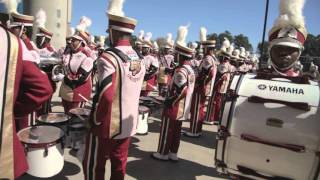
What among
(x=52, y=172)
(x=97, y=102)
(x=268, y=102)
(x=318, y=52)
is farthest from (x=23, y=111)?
(x=318, y=52)

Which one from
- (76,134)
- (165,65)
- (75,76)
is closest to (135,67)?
(76,134)

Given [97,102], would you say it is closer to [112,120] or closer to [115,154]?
[112,120]

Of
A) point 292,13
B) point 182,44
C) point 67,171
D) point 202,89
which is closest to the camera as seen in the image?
point 292,13

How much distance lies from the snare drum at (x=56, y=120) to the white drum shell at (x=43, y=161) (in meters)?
0.40

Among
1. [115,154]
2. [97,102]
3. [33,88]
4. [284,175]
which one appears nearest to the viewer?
[33,88]

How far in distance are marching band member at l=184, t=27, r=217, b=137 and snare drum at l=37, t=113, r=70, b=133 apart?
11.2 ft

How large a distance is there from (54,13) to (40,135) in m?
18.9

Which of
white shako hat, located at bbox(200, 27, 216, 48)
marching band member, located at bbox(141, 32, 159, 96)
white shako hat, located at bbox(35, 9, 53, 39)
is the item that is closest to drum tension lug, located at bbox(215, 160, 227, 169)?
white shako hat, located at bbox(200, 27, 216, 48)

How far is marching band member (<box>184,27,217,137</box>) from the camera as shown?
706 cm

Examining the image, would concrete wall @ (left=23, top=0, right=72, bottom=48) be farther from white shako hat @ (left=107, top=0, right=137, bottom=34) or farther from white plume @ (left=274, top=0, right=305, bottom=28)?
white plume @ (left=274, top=0, right=305, bottom=28)

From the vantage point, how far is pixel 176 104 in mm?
5199

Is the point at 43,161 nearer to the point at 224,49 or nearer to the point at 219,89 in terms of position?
the point at 219,89

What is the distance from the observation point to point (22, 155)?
2180mm

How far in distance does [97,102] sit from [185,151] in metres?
3.13
